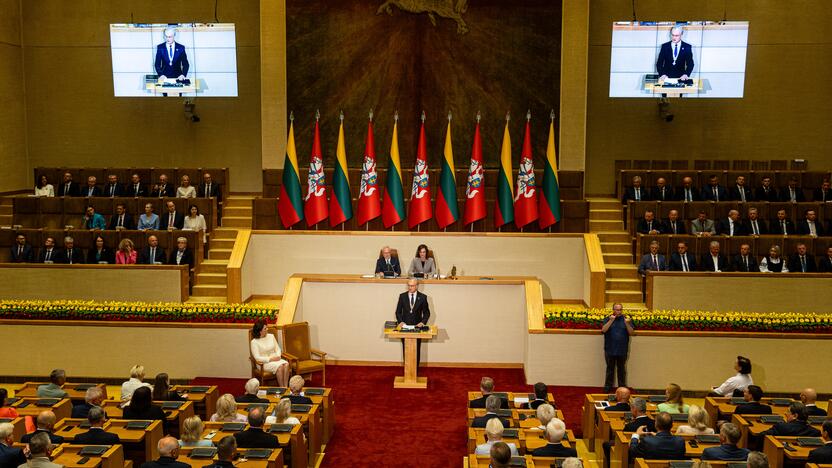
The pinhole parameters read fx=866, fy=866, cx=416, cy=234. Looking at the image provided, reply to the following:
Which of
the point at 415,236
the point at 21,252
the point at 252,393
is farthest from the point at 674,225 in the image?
the point at 21,252

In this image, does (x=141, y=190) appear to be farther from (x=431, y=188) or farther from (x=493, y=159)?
(x=493, y=159)

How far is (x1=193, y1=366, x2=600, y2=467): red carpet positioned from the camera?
8.95 metres

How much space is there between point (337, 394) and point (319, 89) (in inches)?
277

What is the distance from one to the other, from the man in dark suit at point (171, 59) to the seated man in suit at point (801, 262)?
1149cm

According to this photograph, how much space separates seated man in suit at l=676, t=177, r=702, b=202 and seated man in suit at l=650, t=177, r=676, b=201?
16 centimetres

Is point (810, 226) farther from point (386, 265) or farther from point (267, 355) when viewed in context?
point (267, 355)

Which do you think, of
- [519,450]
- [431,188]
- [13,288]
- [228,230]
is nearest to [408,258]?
[431,188]

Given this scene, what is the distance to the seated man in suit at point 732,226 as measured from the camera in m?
13.8

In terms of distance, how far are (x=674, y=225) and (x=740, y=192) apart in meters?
1.79

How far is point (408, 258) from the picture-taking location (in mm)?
13828

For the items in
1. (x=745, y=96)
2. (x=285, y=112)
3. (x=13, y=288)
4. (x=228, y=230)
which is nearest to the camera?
(x=13, y=288)

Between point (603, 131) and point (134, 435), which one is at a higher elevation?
point (603, 131)

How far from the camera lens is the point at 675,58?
1652 centimetres

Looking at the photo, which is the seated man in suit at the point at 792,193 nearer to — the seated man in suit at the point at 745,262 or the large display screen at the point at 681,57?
the seated man in suit at the point at 745,262
